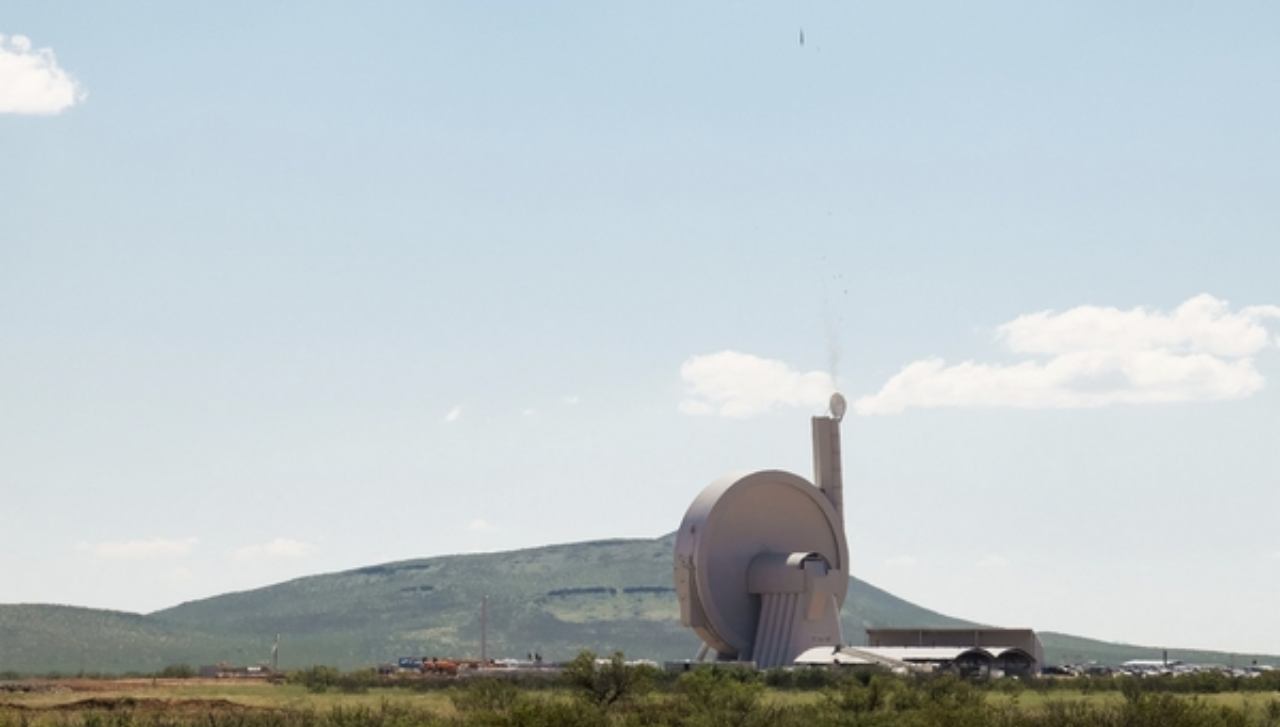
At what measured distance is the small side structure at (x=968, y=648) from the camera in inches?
4473

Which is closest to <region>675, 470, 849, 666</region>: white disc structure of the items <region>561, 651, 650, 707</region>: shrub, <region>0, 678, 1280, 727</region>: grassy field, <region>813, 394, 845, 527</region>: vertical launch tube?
<region>813, 394, 845, 527</region>: vertical launch tube

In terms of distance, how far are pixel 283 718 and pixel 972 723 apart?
23.2m

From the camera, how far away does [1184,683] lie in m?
98.0

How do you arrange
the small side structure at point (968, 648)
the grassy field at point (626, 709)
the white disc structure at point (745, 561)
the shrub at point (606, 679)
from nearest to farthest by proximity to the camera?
the grassy field at point (626, 709) < the shrub at point (606, 679) < the small side structure at point (968, 648) < the white disc structure at point (745, 561)

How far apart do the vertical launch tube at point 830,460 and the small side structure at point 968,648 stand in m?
9.42

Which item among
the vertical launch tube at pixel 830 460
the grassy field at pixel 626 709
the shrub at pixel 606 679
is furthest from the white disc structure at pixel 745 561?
the shrub at pixel 606 679

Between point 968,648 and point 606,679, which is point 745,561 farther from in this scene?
point 606,679

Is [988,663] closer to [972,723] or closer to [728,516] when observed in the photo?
[728,516]

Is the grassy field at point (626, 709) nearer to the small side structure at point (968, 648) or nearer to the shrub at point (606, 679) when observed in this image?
the shrub at point (606, 679)

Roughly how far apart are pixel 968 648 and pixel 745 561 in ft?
50.4

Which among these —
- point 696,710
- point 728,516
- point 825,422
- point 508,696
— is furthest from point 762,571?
point 696,710

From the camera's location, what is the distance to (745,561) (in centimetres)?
11875

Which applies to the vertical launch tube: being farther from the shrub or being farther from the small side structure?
the shrub

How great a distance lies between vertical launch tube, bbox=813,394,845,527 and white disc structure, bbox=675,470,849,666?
10.4 feet
